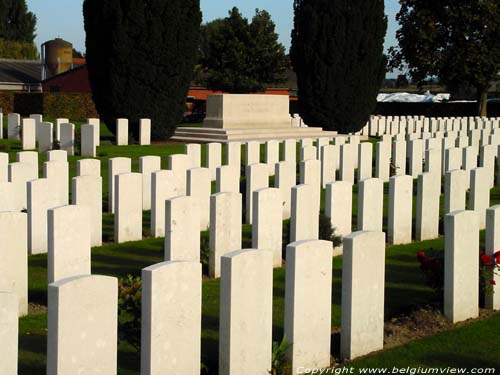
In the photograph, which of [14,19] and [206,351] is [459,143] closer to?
[206,351]

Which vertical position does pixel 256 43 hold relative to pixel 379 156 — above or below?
above

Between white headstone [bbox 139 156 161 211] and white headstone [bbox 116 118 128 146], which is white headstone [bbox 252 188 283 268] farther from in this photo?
white headstone [bbox 116 118 128 146]

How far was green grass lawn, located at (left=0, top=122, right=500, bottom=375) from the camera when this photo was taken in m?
4.93

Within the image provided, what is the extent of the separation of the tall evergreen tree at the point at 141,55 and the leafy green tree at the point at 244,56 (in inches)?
865

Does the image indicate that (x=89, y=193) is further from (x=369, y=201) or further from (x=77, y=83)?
(x=77, y=83)

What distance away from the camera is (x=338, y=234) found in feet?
26.3

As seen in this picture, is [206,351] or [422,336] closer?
[206,351]

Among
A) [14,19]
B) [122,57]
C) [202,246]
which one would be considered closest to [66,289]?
[202,246]

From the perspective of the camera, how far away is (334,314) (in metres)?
5.93

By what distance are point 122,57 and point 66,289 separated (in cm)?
1586

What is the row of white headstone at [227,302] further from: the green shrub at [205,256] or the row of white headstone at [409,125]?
the row of white headstone at [409,125]

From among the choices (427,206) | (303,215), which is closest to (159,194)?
(303,215)

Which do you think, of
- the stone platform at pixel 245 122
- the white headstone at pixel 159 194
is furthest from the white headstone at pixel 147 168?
the stone platform at pixel 245 122

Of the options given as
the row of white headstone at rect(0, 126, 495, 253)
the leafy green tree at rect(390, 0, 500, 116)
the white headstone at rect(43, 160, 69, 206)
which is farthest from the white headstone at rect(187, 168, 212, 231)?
the leafy green tree at rect(390, 0, 500, 116)
